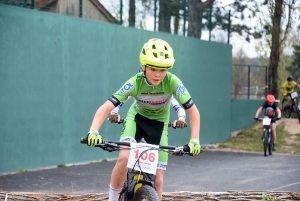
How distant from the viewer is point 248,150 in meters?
21.2

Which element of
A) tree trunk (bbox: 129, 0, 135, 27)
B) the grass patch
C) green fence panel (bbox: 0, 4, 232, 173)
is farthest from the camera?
the grass patch

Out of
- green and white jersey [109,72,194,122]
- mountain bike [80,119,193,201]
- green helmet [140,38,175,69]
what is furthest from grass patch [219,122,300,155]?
mountain bike [80,119,193,201]

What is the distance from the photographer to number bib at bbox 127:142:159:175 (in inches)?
249

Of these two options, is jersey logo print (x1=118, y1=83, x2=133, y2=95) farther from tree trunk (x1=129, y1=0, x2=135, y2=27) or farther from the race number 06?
tree trunk (x1=129, y1=0, x2=135, y2=27)

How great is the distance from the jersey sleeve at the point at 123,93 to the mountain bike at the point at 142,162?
20.2 inches

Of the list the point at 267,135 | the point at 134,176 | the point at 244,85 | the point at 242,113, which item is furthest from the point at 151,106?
the point at 244,85

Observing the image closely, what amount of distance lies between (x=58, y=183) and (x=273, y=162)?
690 centimetres

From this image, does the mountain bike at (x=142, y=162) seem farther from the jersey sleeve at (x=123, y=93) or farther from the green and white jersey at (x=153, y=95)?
the green and white jersey at (x=153, y=95)

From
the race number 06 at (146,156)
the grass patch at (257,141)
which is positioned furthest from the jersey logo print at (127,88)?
the grass patch at (257,141)

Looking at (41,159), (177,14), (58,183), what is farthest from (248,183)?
(177,14)

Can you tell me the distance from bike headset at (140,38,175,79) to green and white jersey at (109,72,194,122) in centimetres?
37

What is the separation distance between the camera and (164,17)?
1923cm

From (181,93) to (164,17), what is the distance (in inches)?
491

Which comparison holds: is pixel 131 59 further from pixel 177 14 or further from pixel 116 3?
pixel 177 14
